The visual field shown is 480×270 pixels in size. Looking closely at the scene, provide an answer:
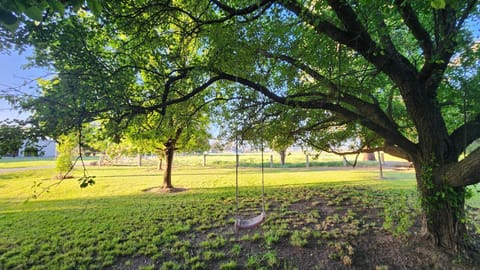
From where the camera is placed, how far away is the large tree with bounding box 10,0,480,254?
248 cm

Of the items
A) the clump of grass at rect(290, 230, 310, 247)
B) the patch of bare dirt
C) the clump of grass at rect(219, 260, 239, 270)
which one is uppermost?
the clump of grass at rect(290, 230, 310, 247)

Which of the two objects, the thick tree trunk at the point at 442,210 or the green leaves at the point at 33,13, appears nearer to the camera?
the green leaves at the point at 33,13

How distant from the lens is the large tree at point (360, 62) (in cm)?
248

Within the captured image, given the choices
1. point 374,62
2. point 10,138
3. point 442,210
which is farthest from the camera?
point 442,210

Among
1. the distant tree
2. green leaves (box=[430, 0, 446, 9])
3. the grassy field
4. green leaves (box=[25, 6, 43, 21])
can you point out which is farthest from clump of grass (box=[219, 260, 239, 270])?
green leaves (box=[430, 0, 446, 9])

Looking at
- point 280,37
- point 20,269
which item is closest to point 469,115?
point 280,37

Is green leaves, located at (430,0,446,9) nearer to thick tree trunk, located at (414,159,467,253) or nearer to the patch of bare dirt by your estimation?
thick tree trunk, located at (414,159,467,253)

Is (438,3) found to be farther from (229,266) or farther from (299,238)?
(299,238)

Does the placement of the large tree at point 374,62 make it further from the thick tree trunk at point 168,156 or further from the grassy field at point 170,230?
the thick tree trunk at point 168,156

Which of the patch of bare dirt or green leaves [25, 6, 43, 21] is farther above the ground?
green leaves [25, 6, 43, 21]

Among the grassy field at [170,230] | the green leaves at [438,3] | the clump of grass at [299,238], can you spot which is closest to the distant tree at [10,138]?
the grassy field at [170,230]

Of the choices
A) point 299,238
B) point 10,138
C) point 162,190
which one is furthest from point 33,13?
point 162,190

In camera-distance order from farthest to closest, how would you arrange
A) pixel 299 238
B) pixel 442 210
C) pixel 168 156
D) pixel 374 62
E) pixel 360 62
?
pixel 168 156
pixel 299 238
pixel 360 62
pixel 442 210
pixel 374 62

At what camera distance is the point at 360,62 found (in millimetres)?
3508
